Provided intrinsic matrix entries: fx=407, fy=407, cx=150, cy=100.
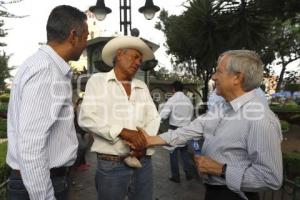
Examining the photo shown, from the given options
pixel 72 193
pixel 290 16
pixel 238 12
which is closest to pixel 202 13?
pixel 238 12

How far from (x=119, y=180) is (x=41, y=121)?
1.22 meters

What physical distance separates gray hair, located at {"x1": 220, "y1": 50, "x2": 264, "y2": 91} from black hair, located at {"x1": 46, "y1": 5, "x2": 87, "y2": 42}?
955 millimetres

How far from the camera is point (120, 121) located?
3.17 metres

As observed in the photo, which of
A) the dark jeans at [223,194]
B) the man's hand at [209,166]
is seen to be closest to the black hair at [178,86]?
the dark jeans at [223,194]

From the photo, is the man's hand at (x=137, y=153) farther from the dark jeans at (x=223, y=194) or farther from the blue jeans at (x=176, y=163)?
the blue jeans at (x=176, y=163)

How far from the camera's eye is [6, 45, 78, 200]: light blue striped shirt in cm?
205

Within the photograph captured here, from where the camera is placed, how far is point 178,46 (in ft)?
76.9

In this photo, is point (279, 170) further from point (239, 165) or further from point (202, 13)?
point (202, 13)

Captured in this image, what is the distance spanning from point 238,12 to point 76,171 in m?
4.94

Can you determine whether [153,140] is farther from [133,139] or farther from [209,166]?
[209,166]

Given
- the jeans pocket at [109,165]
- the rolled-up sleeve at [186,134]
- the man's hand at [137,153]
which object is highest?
the rolled-up sleeve at [186,134]

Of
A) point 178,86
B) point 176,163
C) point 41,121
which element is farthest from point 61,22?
point 178,86

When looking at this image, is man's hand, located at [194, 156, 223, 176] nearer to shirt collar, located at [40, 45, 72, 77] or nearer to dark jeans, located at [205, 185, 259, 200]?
dark jeans, located at [205, 185, 259, 200]

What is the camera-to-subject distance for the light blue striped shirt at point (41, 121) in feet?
6.74
